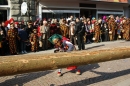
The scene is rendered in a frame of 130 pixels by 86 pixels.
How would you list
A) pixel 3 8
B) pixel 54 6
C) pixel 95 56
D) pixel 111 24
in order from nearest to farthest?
pixel 95 56 < pixel 3 8 < pixel 111 24 < pixel 54 6

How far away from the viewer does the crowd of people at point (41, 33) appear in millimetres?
11969

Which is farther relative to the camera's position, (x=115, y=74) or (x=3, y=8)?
(x=3, y=8)

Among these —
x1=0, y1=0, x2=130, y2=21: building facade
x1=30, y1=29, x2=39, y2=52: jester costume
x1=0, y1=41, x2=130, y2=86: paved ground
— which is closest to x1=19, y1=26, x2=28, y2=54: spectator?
x1=30, y1=29, x2=39, y2=52: jester costume

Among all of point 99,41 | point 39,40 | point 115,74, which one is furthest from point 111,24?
point 115,74

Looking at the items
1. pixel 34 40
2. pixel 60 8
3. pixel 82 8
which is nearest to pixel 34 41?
pixel 34 40

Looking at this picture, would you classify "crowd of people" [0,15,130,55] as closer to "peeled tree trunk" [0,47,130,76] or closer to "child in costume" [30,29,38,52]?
"child in costume" [30,29,38,52]

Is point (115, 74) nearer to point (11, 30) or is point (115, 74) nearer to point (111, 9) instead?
point (11, 30)

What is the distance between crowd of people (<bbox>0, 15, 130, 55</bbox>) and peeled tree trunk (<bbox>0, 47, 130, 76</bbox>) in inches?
255

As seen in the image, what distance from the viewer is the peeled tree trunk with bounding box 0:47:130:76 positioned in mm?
4797

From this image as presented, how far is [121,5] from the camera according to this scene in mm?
27203

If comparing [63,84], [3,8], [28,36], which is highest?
[3,8]

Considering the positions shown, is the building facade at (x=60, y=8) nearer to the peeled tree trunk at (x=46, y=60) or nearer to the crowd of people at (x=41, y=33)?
the crowd of people at (x=41, y=33)

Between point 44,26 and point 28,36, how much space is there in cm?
111

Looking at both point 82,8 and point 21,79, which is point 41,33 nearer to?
point 21,79
